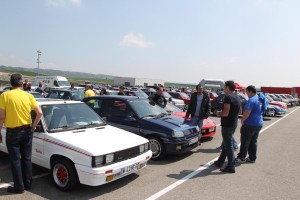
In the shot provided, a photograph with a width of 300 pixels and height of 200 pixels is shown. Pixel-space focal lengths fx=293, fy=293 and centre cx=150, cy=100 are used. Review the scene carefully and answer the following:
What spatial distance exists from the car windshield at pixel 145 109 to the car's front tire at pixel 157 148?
0.76 m

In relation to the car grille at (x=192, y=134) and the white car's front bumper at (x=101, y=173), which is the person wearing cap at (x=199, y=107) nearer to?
the car grille at (x=192, y=134)

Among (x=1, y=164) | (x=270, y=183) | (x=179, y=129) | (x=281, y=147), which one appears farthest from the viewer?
(x=281, y=147)

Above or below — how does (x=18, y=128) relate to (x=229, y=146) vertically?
above

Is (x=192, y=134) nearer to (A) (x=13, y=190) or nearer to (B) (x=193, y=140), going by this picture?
(B) (x=193, y=140)

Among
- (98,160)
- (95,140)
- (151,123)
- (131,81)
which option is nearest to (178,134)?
(151,123)

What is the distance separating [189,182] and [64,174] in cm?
232

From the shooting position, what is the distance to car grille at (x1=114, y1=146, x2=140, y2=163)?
16.2ft

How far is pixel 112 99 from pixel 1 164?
3.08 metres

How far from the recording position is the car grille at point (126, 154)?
4.94m

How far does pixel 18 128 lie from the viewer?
4.73 meters

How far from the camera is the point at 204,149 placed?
28.3ft

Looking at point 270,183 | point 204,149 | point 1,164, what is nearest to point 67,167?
point 1,164

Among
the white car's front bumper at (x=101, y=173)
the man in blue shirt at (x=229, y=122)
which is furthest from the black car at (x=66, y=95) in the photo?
the white car's front bumper at (x=101, y=173)

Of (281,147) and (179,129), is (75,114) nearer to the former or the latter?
(179,129)
